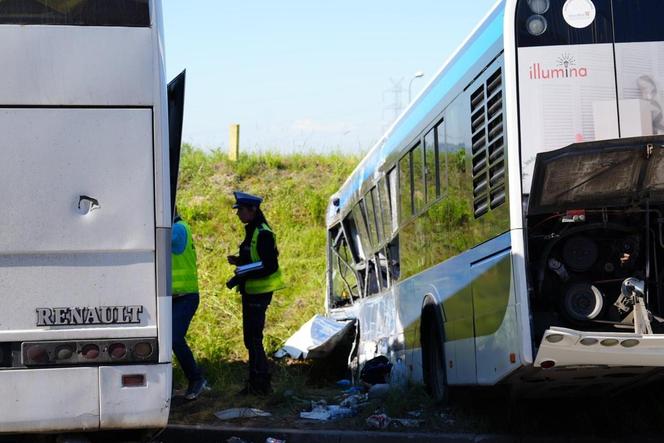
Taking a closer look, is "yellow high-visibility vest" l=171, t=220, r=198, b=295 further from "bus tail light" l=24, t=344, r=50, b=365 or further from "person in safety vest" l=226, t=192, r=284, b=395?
"bus tail light" l=24, t=344, r=50, b=365

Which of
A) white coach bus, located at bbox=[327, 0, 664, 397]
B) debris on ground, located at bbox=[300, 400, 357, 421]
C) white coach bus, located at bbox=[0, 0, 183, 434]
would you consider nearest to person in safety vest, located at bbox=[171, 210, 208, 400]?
debris on ground, located at bbox=[300, 400, 357, 421]

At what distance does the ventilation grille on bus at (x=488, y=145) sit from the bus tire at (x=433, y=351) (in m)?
2.00

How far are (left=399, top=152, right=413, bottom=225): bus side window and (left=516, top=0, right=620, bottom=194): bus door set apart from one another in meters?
3.60

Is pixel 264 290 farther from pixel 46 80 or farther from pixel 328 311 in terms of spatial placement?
pixel 328 311

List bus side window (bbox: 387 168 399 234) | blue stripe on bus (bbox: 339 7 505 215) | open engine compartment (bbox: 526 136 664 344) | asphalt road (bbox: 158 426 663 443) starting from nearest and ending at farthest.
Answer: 1. open engine compartment (bbox: 526 136 664 344)
2. blue stripe on bus (bbox: 339 7 505 215)
3. asphalt road (bbox: 158 426 663 443)
4. bus side window (bbox: 387 168 399 234)

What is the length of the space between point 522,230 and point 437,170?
2428mm

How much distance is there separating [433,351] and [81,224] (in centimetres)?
487

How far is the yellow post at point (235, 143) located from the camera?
2803 centimetres

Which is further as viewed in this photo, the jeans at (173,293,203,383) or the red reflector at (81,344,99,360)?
the jeans at (173,293,203,383)

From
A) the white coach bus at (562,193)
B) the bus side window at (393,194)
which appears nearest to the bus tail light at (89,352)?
the white coach bus at (562,193)

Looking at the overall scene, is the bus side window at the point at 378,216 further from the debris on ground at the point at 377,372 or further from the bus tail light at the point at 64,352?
the bus tail light at the point at 64,352

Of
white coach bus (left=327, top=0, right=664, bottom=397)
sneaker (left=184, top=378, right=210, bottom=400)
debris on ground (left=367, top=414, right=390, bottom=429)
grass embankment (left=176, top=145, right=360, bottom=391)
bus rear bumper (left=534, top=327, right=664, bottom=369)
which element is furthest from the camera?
grass embankment (left=176, top=145, right=360, bottom=391)

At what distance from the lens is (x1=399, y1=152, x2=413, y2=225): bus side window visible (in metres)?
11.5

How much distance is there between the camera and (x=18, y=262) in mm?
7023
